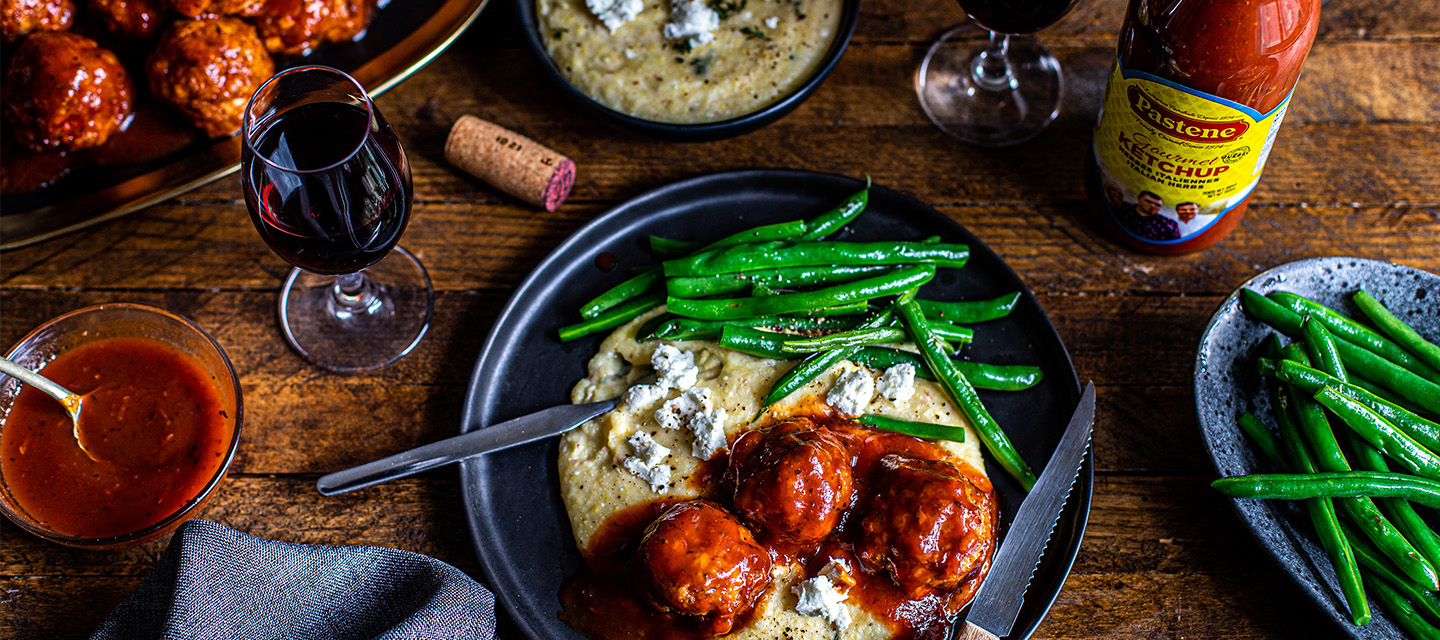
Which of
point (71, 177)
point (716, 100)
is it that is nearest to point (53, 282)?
point (71, 177)

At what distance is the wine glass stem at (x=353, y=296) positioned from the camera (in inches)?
123

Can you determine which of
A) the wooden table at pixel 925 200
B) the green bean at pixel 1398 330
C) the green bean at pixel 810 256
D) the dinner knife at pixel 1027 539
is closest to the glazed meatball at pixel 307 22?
the wooden table at pixel 925 200

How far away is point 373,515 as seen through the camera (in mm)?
2930

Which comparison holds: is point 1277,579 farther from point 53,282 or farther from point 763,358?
point 53,282

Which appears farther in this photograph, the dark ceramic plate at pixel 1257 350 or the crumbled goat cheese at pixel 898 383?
the crumbled goat cheese at pixel 898 383

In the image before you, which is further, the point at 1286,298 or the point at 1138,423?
the point at 1138,423

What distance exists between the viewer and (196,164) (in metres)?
3.24

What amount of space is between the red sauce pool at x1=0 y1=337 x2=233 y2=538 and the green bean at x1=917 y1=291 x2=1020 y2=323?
2.29 metres

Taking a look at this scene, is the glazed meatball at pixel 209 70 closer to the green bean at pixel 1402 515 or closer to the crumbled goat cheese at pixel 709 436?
the crumbled goat cheese at pixel 709 436

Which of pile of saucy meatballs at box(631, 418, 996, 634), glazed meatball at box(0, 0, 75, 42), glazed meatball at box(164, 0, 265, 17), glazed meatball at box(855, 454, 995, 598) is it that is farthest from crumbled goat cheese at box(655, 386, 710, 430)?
glazed meatball at box(0, 0, 75, 42)

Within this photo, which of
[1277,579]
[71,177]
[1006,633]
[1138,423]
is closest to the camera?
[1006,633]

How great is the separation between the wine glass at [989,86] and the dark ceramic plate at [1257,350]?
105 centimetres

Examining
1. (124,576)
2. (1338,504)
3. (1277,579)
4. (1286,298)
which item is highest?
(1286,298)

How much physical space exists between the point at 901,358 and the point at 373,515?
1796 mm
